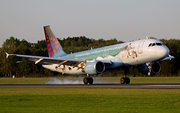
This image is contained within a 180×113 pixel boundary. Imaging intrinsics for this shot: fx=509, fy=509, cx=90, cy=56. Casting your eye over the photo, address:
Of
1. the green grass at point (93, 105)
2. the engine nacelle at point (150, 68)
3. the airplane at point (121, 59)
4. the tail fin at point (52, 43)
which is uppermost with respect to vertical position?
the tail fin at point (52, 43)

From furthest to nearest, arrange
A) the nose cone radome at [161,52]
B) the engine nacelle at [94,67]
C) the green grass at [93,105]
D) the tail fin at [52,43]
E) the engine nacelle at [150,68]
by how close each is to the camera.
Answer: the tail fin at [52,43] < the engine nacelle at [150,68] < the engine nacelle at [94,67] < the nose cone radome at [161,52] < the green grass at [93,105]

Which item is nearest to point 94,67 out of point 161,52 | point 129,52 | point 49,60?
point 129,52

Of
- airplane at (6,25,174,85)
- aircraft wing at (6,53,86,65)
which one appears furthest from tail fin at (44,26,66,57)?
aircraft wing at (6,53,86,65)

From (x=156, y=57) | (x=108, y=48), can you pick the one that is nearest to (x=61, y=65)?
(x=108, y=48)

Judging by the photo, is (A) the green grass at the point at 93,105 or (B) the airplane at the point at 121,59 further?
(B) the airplane at the point at 121,59

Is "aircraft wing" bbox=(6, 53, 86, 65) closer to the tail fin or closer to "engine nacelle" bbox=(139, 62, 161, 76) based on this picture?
the tail fin

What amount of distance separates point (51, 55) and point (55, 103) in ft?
135

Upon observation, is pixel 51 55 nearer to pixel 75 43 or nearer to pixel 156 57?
pixel 156 57

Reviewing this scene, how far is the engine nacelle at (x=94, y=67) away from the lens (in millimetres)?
52997

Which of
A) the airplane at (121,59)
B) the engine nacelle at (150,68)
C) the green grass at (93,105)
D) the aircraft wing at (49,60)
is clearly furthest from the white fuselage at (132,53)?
the green grass at (93,105)

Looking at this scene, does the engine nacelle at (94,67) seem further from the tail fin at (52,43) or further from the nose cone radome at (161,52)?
the tail fin at (52,43)

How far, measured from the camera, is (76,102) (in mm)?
27812

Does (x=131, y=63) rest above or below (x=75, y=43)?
below

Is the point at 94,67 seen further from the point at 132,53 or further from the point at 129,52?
the point at 132,53
